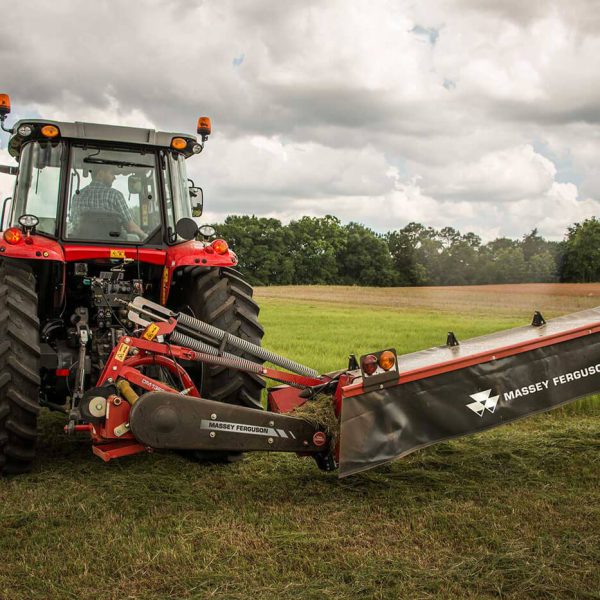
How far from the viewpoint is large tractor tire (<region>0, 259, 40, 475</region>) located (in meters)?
4.78

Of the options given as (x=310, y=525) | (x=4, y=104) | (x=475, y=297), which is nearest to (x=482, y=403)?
(x=310, y=525)

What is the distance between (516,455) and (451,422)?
4.09ft

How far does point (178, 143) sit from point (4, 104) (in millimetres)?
1490

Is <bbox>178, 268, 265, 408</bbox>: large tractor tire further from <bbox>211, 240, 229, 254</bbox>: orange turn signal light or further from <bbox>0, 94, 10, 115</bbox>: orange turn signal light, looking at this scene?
<bbox>0, 94, 10, 115</bbox>: orange turn signal light

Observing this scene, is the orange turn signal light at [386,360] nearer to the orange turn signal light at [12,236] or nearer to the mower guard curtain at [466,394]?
the mower guard curtain at [466,394]

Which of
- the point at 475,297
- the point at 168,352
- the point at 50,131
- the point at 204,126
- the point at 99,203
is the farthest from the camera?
the point at 475,297

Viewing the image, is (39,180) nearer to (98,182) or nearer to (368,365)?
(98,182)

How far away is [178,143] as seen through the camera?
237 inches

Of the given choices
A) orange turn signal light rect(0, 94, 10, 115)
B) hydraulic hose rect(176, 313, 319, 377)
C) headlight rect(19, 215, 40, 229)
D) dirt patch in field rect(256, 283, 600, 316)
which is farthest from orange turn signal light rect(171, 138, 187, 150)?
dirt patch in field rect(256, 283, 600, 316)

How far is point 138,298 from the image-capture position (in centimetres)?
494

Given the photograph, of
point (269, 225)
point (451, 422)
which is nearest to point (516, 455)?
point (451, 422)

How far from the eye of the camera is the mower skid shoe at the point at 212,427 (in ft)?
13.8

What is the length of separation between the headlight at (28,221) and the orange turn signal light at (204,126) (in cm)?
173

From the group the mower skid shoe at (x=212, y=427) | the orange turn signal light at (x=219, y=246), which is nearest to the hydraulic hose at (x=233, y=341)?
the mower skid shoe at (x=212, y=427)
